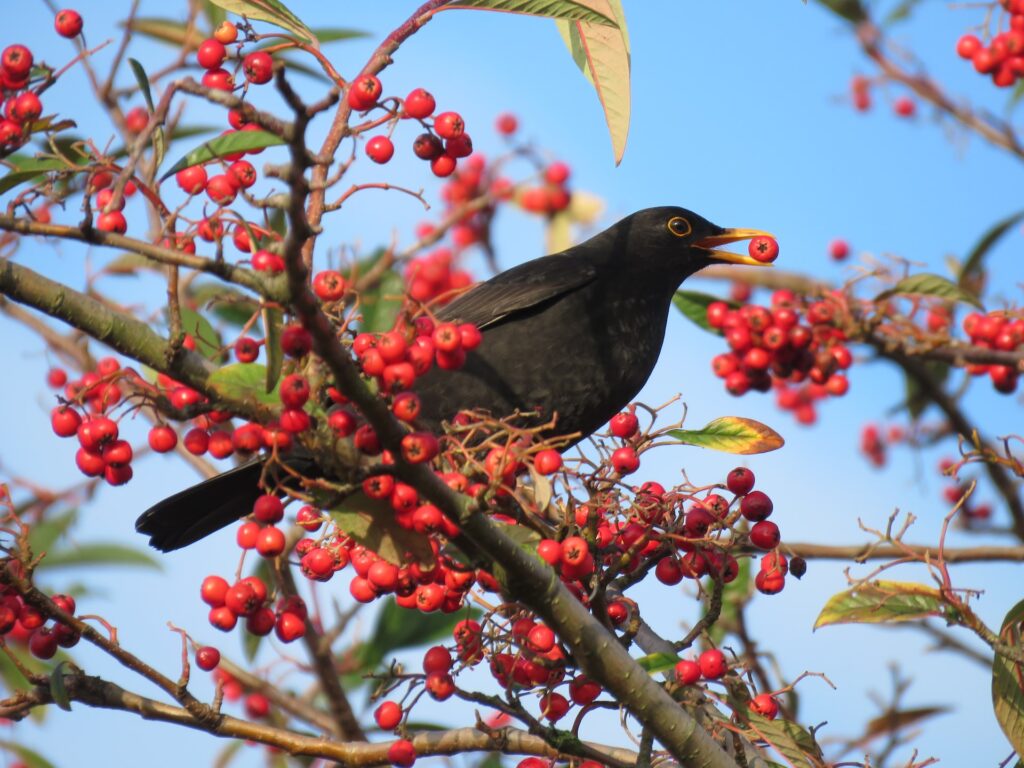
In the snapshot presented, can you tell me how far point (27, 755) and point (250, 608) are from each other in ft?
7.34

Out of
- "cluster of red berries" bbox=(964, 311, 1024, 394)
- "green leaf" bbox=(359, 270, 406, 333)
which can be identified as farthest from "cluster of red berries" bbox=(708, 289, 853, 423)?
"green leaf" bbox=(359, 270, 406, 333)

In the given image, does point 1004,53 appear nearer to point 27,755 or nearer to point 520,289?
point 520,289

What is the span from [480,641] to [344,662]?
10.7ft

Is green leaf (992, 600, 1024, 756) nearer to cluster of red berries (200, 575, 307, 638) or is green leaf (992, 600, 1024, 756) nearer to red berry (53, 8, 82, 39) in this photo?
cluster of red berries (200, 575, 307, 638)

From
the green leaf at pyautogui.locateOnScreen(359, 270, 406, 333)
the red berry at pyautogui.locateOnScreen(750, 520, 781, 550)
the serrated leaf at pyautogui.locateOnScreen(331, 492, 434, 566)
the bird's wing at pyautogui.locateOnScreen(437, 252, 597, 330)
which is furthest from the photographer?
the green leaf at pyautogui.locateOnScreen(359, 270, 406, 333)

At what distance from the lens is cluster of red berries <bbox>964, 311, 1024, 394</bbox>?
16.5 feet

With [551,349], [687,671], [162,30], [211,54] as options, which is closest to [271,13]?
[211,54]

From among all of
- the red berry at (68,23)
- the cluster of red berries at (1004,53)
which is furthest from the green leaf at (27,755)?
the cluster of red berries at (1004,53)

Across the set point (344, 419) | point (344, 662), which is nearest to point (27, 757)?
point (344, 662)

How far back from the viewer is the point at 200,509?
3.81 m

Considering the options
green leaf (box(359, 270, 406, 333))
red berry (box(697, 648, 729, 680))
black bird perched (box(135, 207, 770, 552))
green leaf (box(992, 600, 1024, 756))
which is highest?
green leaf (box(359, 270, 406, 333))

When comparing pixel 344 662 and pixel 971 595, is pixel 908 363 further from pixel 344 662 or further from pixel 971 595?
pixel 344 662

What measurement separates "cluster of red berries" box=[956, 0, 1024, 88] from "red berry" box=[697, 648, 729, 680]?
3334 mm

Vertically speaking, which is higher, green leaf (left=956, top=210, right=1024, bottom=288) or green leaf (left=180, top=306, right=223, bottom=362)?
green leaf (left=956, top=210, right=1024, bottom=288)
